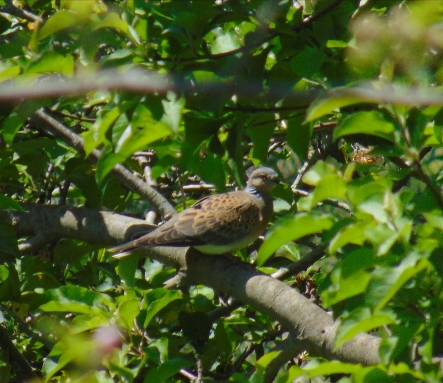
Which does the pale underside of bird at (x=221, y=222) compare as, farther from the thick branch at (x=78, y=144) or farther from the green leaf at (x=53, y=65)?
the green leaf at (x=53, y=65)

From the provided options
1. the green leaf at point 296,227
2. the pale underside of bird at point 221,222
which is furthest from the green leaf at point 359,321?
the pale underside of bird at point 221,222

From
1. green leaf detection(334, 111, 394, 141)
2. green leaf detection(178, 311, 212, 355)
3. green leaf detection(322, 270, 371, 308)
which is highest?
green leaf detection(334, 111, 394, 141)

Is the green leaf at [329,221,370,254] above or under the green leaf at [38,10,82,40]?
under

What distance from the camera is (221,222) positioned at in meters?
4.46

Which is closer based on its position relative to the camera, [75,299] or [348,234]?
[348,234]

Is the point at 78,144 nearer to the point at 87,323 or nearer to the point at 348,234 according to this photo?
the point at 87,323

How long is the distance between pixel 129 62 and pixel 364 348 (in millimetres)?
1165

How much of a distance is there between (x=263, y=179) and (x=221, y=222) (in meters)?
0.62

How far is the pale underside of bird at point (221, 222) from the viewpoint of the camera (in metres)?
3.83

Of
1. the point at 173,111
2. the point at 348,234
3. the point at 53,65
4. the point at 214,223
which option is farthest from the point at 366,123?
the point at 214,223

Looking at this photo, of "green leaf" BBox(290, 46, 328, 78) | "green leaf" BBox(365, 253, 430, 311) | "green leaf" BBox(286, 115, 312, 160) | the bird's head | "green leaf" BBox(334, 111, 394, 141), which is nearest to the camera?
"green leaf" BBox(365, 253, 430, 311)

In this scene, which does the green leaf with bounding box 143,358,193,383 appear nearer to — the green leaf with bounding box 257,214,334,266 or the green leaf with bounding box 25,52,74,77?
the green leaf with bounding box 257,214,334,266

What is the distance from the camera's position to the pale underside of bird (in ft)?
12.6

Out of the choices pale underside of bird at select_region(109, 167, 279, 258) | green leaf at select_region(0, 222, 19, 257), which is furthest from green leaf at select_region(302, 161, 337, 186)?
green leaf at select_region(0, 222, 19, 257)
